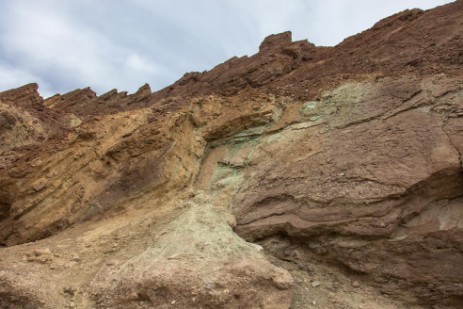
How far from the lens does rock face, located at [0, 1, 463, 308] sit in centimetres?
609

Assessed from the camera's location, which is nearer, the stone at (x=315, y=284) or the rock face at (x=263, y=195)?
the rock face at (x=263, y=195)

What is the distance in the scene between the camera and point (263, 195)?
8.08 m

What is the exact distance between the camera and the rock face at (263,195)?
6094mm

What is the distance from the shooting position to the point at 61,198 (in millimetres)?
9188

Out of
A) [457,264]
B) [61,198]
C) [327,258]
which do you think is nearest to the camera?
[457,264]

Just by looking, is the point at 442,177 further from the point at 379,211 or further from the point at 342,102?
the point at 342,102

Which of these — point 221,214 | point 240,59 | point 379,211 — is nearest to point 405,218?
point 379,211

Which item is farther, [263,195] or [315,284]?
[263,195]

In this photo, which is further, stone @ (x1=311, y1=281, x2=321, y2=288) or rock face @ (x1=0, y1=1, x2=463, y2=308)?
stone @ (x1=311, y1=281, x2=321, y2=288)

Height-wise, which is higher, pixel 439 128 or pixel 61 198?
pixel 439 128

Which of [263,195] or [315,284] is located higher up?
[263,195]

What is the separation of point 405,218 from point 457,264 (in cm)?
94

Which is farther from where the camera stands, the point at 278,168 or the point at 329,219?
the point at 278,168

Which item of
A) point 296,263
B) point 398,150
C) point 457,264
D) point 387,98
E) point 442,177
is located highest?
point 387,98
